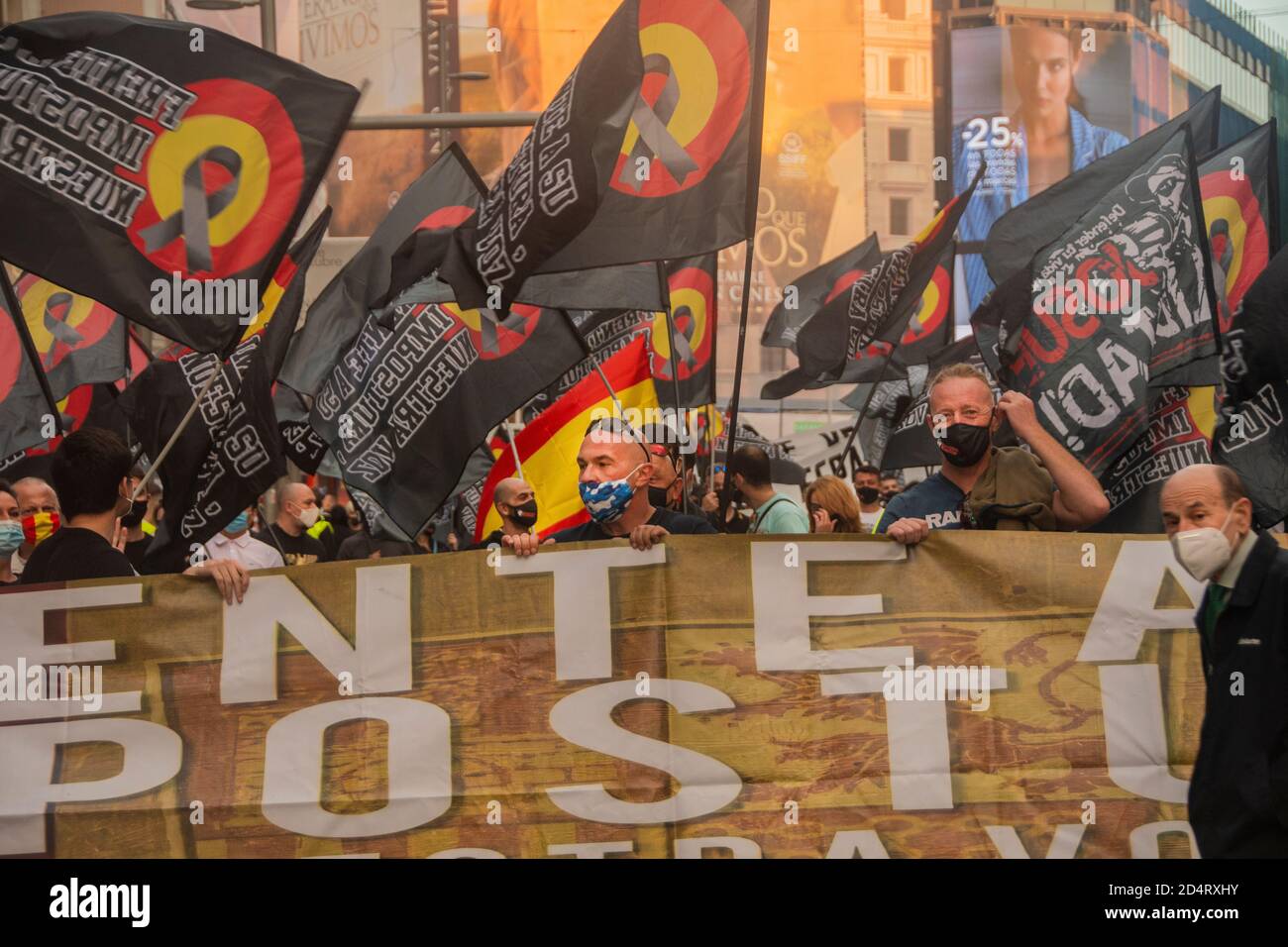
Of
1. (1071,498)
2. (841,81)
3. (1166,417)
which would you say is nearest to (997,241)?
(1166,417)

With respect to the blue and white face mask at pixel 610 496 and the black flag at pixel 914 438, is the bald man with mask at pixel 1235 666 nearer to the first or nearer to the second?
the blue and white face mask at pixel 610 496

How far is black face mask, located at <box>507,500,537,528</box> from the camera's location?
349 inches

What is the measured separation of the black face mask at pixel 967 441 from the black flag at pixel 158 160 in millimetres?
2908

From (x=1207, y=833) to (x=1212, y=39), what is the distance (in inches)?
2831

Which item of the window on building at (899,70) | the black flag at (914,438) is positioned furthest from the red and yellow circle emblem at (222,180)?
the window on building at (899,70)

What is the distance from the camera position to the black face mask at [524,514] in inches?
349

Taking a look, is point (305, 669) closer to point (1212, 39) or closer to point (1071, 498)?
point (1071, 498)

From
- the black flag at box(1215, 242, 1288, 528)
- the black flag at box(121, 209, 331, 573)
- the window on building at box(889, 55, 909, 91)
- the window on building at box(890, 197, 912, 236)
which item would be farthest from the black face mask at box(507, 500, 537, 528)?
the window on building at box(889, 55, 909, 91)

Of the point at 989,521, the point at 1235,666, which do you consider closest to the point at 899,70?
the point at 989,521

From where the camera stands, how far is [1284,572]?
16.5 ft

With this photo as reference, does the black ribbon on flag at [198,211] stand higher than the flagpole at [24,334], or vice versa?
the black ribbon on flag at [198,211]

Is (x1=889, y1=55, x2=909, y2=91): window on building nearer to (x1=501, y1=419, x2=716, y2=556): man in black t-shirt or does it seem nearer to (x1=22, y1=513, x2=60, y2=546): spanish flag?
(x1=22, y1=513, x2=60, y2=546): spanish flag

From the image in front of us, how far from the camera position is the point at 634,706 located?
5.89 m

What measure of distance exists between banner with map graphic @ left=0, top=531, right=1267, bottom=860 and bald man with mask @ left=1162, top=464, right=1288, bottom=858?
1.78ft
